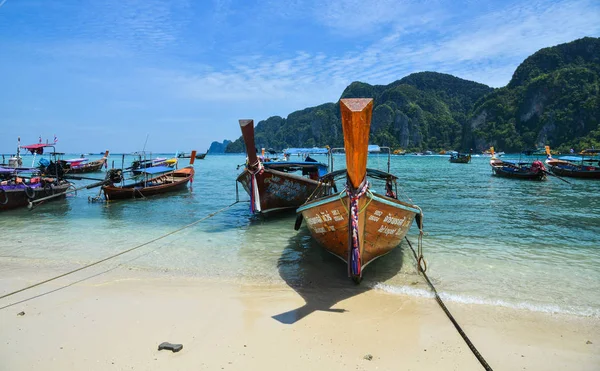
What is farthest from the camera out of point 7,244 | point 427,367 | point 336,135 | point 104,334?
point 336,135

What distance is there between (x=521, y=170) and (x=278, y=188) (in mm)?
25766

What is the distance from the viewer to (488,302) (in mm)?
5969

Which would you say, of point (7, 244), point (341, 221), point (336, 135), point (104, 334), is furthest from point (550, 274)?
point (336, 135)

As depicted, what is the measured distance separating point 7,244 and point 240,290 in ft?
26.5

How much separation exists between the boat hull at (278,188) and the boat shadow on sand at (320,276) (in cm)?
343

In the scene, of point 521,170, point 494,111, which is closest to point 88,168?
point 521,170

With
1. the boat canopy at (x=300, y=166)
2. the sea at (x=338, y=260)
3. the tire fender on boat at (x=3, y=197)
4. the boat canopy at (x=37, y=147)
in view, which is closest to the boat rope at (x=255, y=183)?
the sea at (x=338, y=260)

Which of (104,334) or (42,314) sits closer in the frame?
(104,334)

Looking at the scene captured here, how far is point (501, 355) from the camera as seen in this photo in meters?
4.29

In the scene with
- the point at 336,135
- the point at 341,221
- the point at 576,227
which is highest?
the point at 336,135

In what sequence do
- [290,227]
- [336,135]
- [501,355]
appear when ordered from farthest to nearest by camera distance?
[336,135] → [290,227] → [501,355]

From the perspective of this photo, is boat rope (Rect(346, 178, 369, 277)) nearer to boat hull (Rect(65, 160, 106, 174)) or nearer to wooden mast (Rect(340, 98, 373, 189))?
wooden mast (Rect(340, 98, 373, 189))

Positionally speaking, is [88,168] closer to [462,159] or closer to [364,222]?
[364,222]

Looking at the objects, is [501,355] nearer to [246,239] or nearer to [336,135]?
[246,239]
